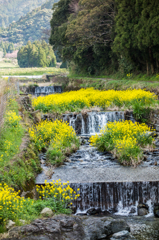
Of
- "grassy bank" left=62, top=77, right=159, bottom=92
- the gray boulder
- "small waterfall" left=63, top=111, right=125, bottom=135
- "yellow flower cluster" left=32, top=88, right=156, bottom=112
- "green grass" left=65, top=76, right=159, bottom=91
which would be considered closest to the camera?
the gray boulder

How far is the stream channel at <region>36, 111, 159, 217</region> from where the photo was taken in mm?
7613

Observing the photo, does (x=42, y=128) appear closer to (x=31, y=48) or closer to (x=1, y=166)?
(x=1, y=166)

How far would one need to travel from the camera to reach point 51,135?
11.4 m

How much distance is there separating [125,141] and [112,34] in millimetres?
17711

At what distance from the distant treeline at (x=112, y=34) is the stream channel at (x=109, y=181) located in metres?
9.94

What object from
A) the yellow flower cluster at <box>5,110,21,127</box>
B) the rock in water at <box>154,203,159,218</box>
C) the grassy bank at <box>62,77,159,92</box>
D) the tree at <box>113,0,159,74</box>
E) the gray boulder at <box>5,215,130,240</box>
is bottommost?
the rock in water at <box>154,203,159,218</box>

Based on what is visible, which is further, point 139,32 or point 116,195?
point 139,32

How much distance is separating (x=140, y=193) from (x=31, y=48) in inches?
3157

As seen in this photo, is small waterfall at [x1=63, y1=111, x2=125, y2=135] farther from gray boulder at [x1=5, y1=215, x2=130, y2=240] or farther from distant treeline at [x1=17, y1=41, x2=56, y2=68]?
distant treeline at [x1=17, y1=41, x2=56, y2=68]

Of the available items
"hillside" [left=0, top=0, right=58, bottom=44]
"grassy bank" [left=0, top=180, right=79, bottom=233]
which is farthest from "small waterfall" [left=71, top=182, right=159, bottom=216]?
"hillside" [left=0, top=0, right=58, bottom=44]

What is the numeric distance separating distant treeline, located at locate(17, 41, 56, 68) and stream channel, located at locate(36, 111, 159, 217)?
71.1 metres

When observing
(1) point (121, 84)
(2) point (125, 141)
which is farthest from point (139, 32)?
(2) point (125, 141)

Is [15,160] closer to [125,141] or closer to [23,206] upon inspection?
[23,206]

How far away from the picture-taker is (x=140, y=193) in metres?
7.66
